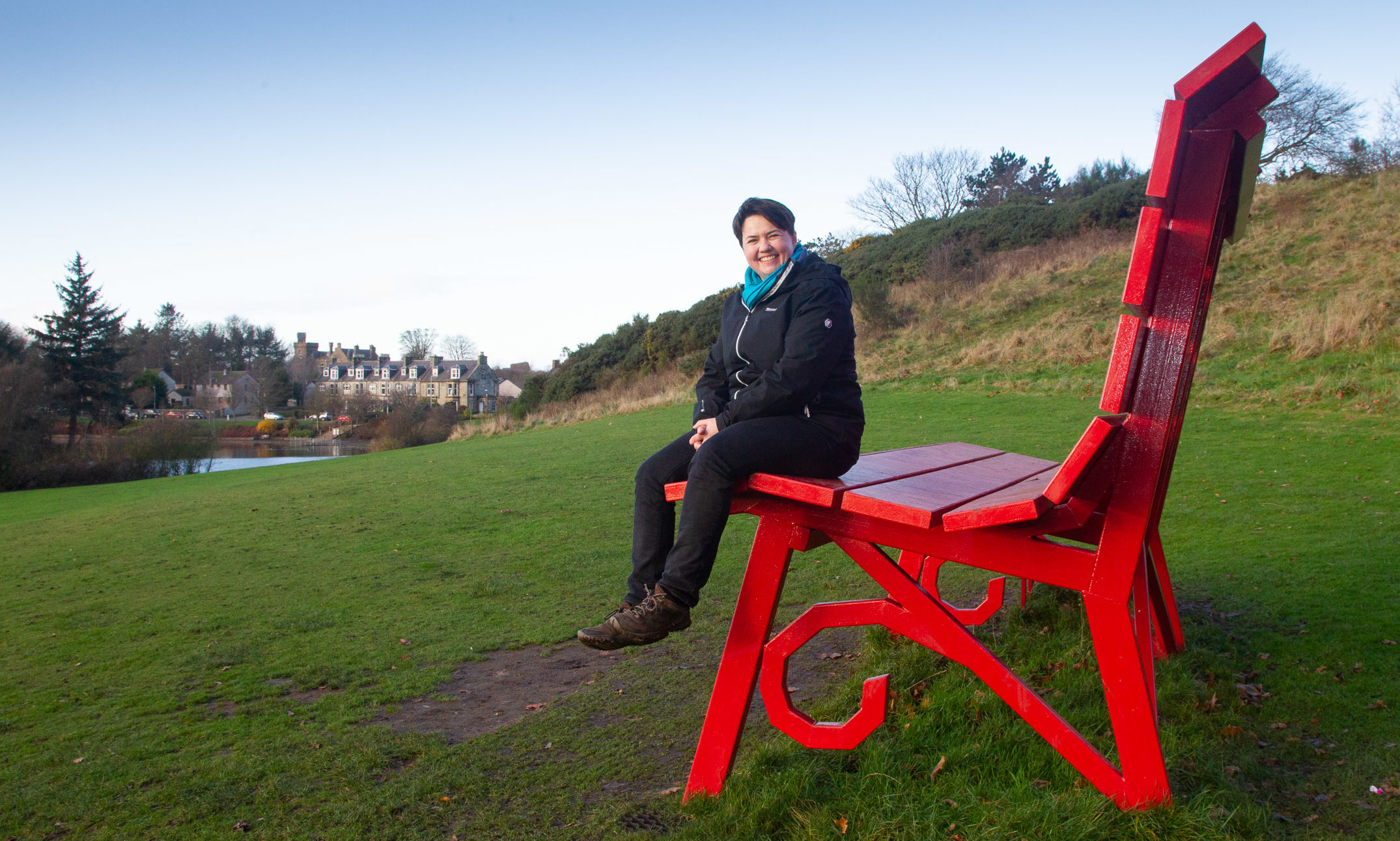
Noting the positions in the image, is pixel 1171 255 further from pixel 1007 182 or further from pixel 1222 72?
pixel 1007 182

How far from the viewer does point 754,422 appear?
2.99 metres

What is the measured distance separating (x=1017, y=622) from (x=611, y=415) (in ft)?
67.3

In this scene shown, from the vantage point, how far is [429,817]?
9.48ft

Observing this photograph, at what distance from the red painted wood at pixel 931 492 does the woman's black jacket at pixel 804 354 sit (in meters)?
0.32

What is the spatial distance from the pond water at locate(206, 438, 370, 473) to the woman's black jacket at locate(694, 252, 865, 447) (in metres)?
35.7

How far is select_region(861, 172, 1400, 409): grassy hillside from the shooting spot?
13.2m

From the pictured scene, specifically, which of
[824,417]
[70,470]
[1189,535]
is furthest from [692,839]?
[70,470]

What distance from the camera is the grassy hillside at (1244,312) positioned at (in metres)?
13.2

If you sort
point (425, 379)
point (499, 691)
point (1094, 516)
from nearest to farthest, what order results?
1. point (1094, 516)
2. point (499, 691)
3. point (425, 379)

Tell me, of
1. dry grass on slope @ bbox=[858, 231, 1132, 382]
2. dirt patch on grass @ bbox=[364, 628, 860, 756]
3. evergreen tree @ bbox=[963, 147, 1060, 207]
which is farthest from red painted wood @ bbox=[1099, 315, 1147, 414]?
evergreen tree @ bbox=[963, 147, 1060, 207]

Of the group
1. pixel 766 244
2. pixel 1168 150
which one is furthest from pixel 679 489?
pixel 1168 150

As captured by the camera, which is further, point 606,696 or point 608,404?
point 608,404

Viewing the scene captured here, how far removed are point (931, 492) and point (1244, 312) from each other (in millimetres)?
17655

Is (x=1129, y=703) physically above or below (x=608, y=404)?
below
